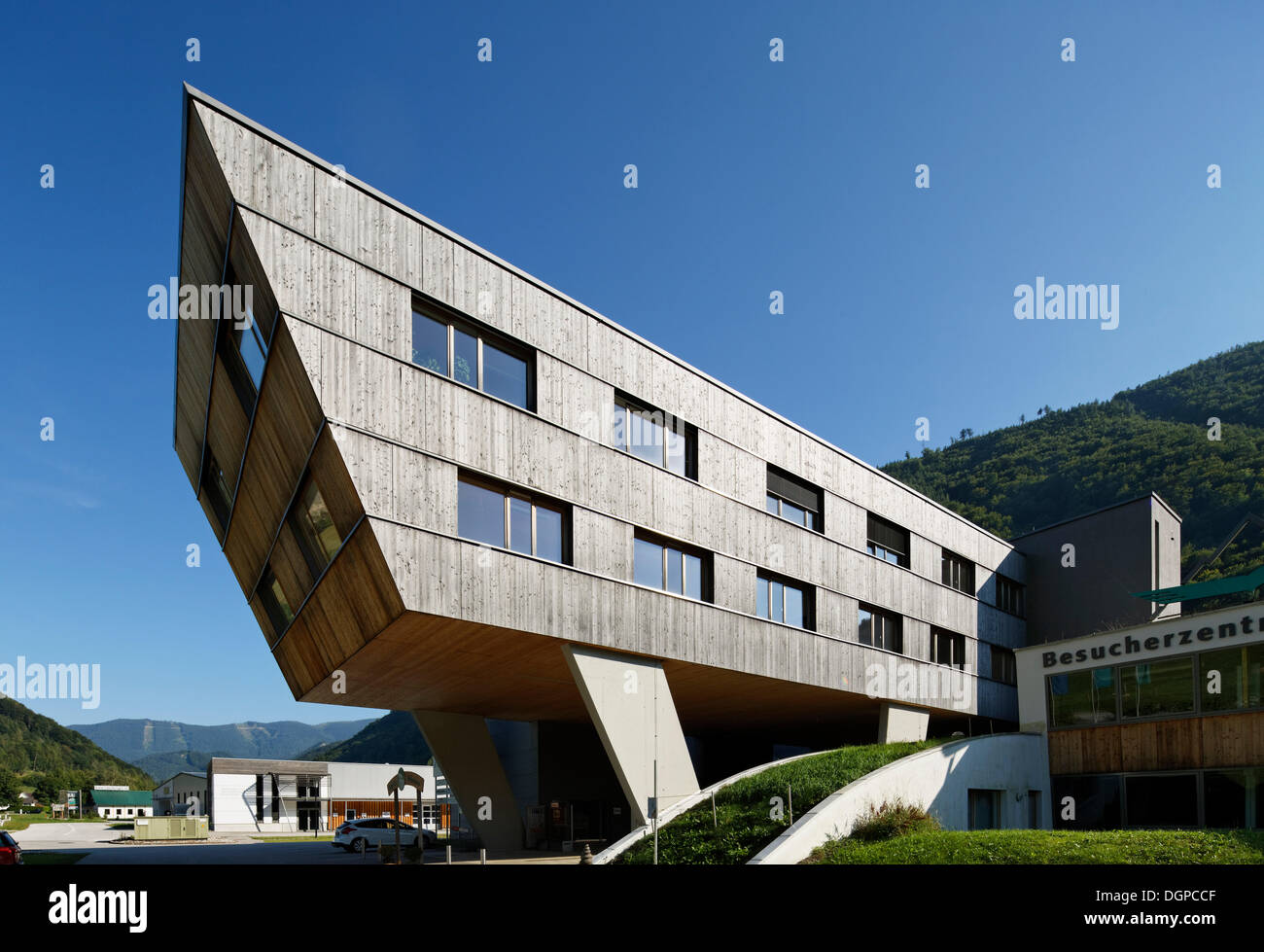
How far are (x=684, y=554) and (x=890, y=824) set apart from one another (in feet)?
28.3

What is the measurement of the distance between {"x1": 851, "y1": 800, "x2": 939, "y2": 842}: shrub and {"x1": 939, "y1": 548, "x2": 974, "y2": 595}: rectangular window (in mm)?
18671

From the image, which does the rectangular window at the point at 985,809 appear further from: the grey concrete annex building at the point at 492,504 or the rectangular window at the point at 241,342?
the rectangular window at the point at 241,342

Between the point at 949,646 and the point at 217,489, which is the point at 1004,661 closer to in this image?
the point at 949,646

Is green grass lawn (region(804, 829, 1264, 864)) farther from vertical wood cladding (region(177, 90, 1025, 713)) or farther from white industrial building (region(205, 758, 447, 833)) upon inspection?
white industrial building (region(205, 758, 447, 833))

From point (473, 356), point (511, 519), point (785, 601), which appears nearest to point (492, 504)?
point (511, 519)

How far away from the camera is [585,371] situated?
22969mm

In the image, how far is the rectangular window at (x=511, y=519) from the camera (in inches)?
787

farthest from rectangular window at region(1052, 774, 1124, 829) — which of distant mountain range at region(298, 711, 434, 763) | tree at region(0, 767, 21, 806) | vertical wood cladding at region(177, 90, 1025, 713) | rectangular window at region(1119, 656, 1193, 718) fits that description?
distant mountain range at region(298, 711, 434, 763)

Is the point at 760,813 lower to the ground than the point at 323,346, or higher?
lower
